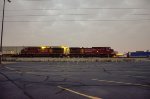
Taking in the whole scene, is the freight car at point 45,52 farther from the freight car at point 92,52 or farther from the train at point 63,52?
the freight car at point 92,52

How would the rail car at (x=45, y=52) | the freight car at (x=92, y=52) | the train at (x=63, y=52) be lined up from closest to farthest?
1. the freight car at (x=92, y=52)
2. the train at (x=63, y=52)
3. the rail car at (x=45, y=52)

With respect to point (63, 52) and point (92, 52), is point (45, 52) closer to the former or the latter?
point (63, 52)

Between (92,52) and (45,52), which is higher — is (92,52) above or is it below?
below

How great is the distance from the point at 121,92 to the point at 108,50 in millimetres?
52324

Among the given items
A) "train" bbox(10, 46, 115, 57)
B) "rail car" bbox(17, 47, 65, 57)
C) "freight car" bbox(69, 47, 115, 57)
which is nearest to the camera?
"freight car" bbox(69, 47, 115, 57)

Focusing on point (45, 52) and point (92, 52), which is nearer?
point (92, 52)

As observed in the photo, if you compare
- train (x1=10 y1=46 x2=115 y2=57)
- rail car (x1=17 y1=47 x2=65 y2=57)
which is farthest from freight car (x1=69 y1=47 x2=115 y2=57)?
rail car (x1=17 y1=47 x2=65 y2=57)

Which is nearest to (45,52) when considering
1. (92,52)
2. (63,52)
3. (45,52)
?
(45,52)

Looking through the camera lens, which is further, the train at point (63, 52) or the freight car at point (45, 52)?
the freight car at point (45, 52)

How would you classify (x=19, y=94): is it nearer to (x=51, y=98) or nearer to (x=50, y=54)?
(x=51, y=98)

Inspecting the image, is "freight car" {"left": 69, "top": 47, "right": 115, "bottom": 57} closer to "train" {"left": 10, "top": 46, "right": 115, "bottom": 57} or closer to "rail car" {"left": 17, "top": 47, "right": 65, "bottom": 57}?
"train" {"left": 10, "top": 46, "right": 115, "bottom": 57}

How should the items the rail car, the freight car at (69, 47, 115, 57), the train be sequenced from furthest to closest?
the rail car → the train → the freight car at (69, 47, 115, 57)

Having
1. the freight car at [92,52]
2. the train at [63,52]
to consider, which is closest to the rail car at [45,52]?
the train at [63,52]

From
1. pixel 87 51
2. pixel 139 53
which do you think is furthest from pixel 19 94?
pixel 139 53
